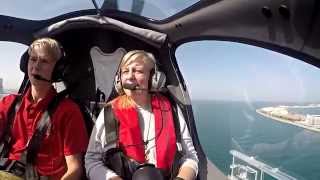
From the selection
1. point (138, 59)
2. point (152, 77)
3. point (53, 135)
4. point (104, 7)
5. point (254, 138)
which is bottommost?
point (254, 138)

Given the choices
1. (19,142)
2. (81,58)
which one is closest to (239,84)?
(81,58)

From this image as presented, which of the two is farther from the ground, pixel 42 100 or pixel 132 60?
pixel 132 60

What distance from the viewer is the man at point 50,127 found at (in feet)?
5.66

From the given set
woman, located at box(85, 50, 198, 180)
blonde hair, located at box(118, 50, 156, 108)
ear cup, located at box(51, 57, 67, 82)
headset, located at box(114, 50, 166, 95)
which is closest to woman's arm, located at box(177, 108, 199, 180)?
woman, located at box(85, 50, 198, 180)

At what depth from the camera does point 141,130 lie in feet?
5.90

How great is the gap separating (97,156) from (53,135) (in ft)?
0.85

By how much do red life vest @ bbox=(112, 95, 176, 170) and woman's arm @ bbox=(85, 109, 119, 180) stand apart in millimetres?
89

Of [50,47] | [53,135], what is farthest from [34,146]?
[50,47]

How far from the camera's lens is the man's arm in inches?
65.9

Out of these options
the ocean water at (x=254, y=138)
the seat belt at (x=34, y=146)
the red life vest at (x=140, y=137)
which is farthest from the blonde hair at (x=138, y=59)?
the ocean water at (x=254, y=138)

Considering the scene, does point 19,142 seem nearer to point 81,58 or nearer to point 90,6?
point 81,58

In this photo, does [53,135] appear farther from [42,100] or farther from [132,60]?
[132,60]

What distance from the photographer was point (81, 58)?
2.36 m

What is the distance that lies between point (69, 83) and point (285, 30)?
1396mm
